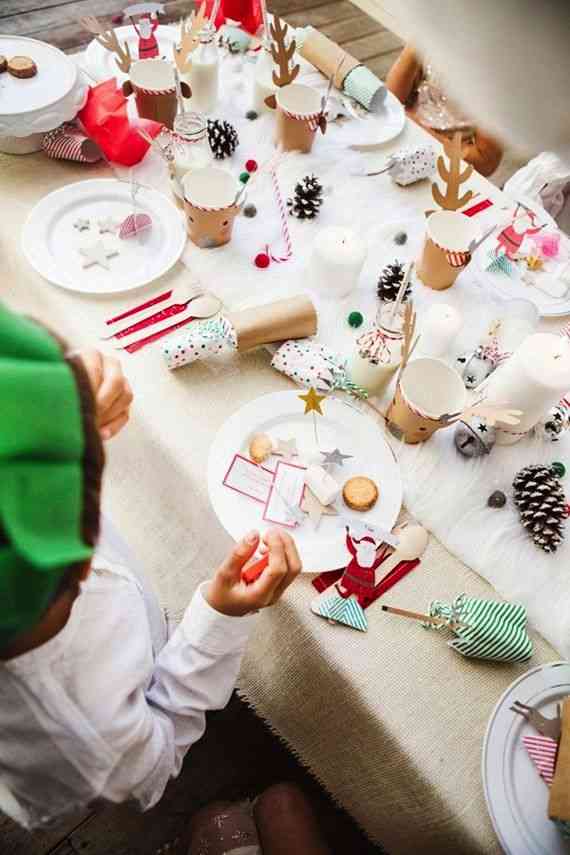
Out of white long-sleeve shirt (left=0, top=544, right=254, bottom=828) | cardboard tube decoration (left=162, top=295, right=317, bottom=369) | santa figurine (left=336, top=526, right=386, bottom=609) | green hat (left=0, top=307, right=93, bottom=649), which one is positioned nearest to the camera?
green hat (left=0, top=307, right=93, bottom=649)

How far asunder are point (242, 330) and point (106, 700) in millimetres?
516

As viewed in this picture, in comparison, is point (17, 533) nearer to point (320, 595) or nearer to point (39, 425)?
point (39, 425)

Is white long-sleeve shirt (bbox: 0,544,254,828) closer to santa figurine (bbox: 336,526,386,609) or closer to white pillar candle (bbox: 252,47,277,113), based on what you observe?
santa figurine (bbox: 336,526,386,609)

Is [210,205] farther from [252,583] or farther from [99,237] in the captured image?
[252,583]

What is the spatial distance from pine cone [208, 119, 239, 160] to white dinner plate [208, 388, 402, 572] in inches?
21.0

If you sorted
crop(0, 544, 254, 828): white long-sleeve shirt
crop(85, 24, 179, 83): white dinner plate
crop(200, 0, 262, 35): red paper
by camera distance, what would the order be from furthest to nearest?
1. crop(200, 0, 262, 35): red paper
2. crop(85, 24, 179, 83): white dinner plate
3. crop(0, 544, 254, 828): white long-sleeve shirt

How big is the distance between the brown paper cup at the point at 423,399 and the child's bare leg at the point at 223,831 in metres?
0.71

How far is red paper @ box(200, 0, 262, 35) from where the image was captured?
1352mm

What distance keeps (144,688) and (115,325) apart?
510mm

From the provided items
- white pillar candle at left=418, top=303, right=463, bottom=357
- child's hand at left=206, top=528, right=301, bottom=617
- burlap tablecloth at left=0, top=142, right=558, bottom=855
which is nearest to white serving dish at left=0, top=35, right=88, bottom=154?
burlap tablecloth at left=0, top=142, right=558, bottom=855

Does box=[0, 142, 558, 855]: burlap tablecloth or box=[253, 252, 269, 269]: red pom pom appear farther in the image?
box=[253, 252, 269, 269]: red pom pom

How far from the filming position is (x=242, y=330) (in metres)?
0.90

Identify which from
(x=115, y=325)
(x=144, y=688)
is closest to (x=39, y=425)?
(x=144, y=688)

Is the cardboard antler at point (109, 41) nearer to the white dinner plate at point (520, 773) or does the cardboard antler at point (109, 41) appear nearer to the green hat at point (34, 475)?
the green hat at point (34, 475)
